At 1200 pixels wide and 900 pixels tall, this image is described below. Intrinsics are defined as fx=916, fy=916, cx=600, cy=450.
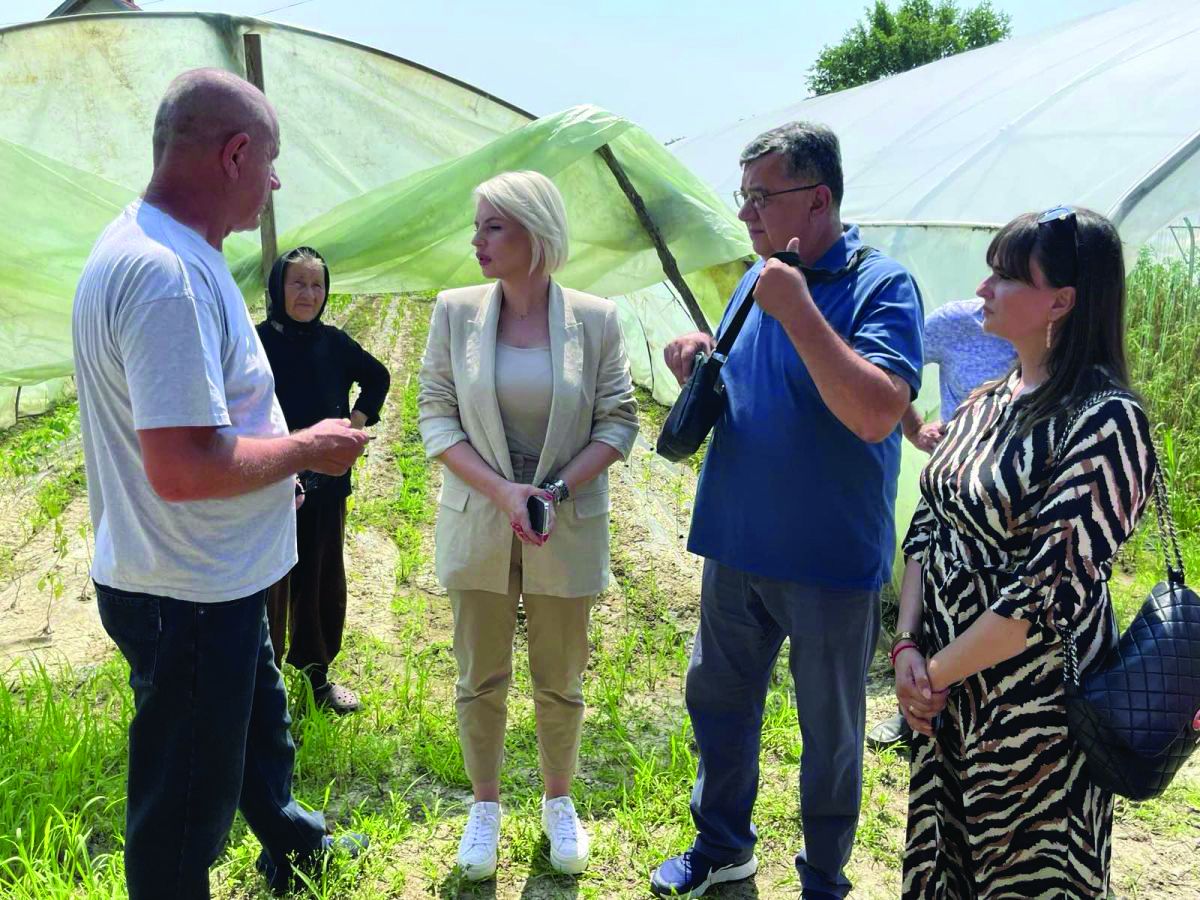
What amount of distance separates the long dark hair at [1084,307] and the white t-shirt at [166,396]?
143cm

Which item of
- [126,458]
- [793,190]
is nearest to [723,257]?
[793,190]

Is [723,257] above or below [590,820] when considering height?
above

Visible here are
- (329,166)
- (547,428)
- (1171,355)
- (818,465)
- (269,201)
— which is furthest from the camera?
(1171,355)

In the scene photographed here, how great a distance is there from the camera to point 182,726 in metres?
1.73

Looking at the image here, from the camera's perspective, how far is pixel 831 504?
201cm

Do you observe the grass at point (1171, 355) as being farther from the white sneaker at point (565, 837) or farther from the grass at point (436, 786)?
the white sneaker at point (565, 837)

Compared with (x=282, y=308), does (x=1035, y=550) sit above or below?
below

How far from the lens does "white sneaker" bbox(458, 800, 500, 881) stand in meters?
Answer: 2.39

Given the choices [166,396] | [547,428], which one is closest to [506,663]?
[547,428]

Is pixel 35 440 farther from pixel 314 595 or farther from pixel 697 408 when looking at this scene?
pixel 697 408

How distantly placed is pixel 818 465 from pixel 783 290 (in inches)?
16.3

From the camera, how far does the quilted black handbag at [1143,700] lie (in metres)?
1.50

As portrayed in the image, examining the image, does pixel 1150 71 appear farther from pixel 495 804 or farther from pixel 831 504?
pixel 495 804

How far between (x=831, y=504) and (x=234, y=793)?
4.52 feet
